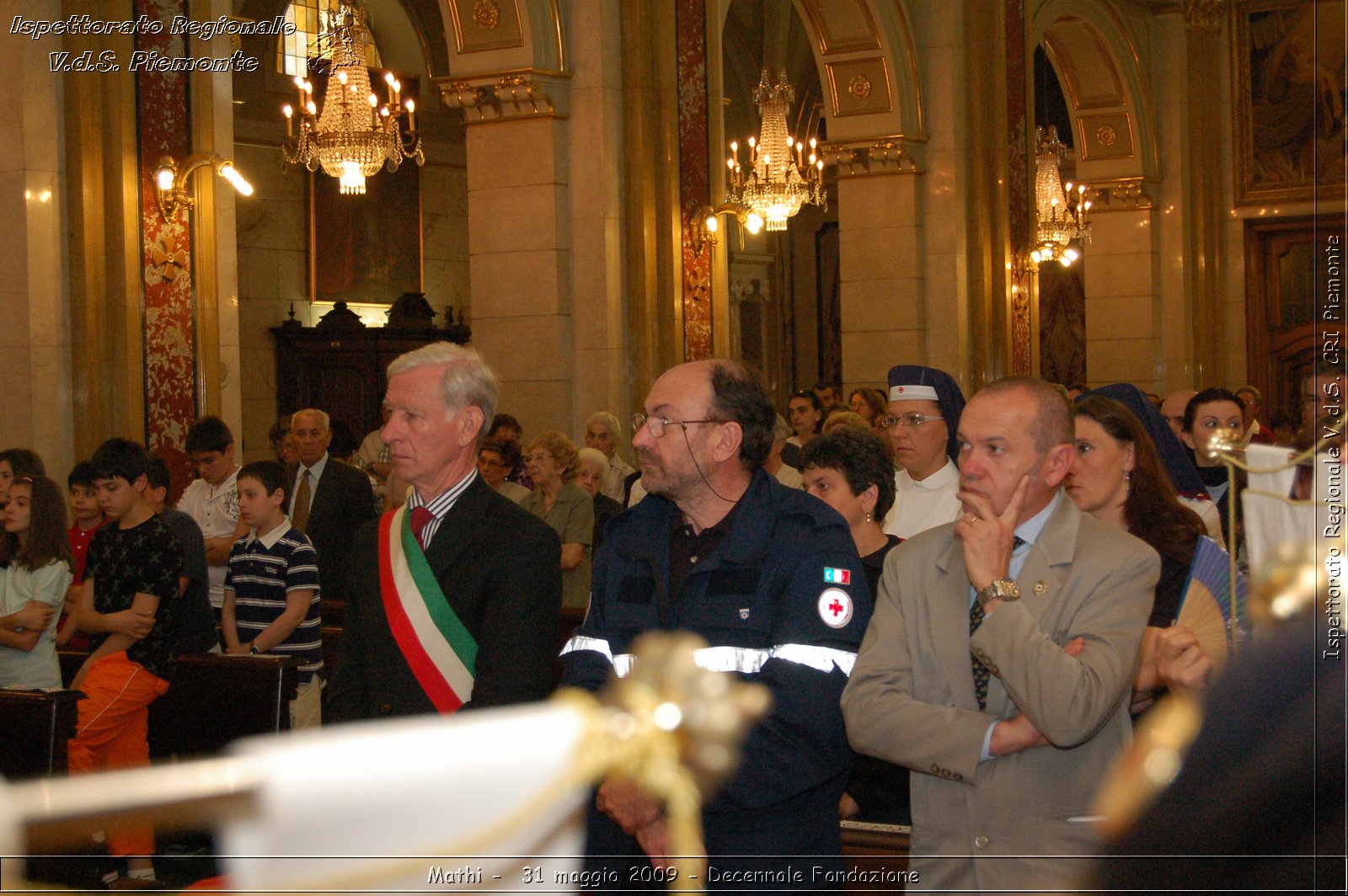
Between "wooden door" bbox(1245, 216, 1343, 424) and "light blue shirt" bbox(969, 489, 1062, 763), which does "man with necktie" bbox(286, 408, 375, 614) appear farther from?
"wooden door" bbox(1245, 216, 1343, 424)

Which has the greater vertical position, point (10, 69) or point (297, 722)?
point (10, 69)

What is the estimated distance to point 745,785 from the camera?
2998 millimetres

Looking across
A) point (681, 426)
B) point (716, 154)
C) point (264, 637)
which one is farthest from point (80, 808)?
point (716, 154)

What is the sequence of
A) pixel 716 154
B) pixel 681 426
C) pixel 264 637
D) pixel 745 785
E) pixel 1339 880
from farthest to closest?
1. pixel 716 154
2. pixel 264 637
3. pixel 681 426
4. pixel 745 785
5. pixel 1339 880

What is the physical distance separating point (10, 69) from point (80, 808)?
31.8 ft

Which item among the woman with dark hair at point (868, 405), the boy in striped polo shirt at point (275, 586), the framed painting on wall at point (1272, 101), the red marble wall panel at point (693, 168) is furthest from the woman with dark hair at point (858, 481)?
the framed painting on wall at point (1272, 101)

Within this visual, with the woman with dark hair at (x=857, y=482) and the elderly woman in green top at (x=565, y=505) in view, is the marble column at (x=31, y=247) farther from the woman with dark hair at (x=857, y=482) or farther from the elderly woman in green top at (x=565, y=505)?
the woman with dark hair at (x=857, y=482)

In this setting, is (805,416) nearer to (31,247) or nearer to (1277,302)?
(31,247)

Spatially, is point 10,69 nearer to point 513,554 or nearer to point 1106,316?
point 513,554

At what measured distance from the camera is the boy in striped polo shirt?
623cm

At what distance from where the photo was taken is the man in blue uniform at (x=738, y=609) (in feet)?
9.91

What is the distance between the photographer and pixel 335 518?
788 cm

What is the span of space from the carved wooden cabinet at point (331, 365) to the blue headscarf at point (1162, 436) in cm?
1598

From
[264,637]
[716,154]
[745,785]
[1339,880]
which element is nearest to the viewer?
[1339,880]
